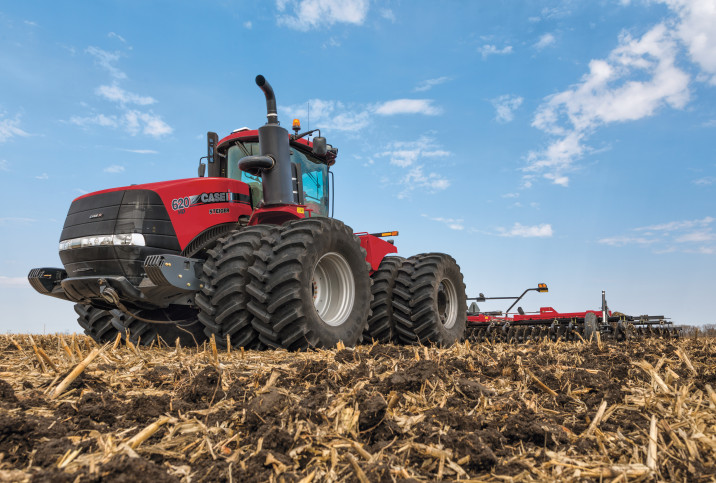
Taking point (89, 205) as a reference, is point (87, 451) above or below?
below

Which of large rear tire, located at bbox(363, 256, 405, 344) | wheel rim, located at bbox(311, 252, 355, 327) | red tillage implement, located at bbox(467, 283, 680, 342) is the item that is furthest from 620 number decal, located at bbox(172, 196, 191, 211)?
red tillage implement, located at bbox(467, 283, 680, 342)

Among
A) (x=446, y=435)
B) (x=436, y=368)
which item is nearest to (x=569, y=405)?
(x=436, y=368)

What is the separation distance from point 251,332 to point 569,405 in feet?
10.8

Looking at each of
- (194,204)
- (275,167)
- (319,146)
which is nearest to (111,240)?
(194,204)

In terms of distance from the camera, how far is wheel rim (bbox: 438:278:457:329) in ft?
31.4

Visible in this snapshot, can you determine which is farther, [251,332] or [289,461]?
[251,332]

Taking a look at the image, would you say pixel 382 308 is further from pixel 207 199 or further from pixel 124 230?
pixel 124 230

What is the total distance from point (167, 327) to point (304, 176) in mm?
2931

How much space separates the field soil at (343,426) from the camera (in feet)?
→ 7.30

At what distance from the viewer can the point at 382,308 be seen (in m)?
8.41

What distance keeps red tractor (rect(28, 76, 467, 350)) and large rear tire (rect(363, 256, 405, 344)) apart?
0.06ft

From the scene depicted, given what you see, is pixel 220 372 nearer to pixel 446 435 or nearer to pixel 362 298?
pixel 446 435

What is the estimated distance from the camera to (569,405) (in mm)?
3318

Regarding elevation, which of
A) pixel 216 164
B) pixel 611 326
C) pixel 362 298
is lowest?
pixel 611 326
